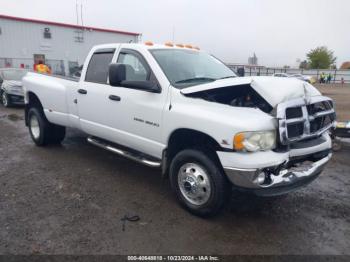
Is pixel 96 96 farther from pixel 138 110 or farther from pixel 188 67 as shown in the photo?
pixel 188 67

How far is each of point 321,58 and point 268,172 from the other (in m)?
81.6

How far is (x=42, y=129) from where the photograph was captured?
6098 mm

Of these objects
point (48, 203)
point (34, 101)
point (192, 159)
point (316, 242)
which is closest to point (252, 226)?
point (316, 242)

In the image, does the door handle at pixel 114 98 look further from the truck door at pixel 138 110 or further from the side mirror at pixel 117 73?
the side mirror at pixel 117 73

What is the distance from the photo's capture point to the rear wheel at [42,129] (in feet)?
20.0

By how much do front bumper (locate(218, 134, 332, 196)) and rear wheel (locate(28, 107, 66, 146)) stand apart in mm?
4269

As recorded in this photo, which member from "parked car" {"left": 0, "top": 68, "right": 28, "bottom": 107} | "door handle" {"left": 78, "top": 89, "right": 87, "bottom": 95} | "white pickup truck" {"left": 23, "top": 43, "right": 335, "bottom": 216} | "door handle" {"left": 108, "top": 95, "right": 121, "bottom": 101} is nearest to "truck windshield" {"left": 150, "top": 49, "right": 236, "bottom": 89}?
Result: "white pickup truck" {"left": 23, "top": 43, "right": 335, "bottom": 216}

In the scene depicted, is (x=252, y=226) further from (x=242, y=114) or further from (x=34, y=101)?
(x=34, y=101)

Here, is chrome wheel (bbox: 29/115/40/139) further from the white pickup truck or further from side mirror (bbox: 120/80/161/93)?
side mirror (bbox: 120/80/161/93)

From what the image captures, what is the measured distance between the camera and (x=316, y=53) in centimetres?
7606

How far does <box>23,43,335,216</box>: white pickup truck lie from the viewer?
9.80 feet

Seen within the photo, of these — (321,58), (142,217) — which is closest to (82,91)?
(142,217)

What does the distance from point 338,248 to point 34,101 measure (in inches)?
232

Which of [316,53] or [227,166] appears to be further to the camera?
[316,53]
